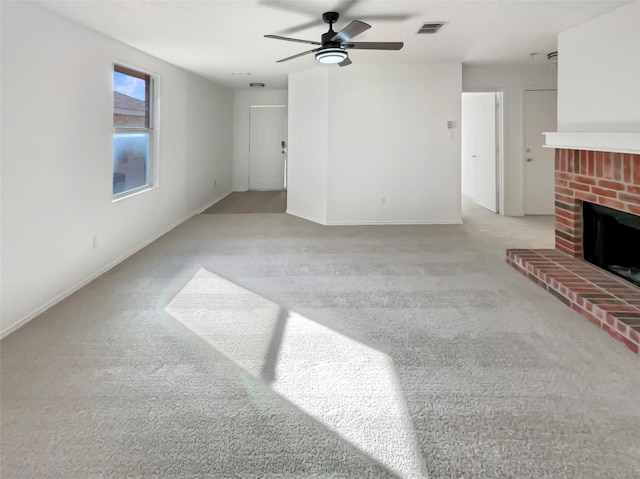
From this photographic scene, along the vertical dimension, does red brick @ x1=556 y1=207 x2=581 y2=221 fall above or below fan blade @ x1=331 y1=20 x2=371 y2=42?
below

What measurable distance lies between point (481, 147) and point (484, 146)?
15 centimetres

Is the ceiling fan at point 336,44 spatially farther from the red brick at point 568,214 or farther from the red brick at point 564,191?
the red brick at point 568,214

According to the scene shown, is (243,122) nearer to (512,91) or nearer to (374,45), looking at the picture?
(512,91)

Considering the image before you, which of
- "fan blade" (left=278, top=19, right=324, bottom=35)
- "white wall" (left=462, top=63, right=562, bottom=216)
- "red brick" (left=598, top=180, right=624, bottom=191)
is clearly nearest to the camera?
"red brick" (left=598, top=180, right=624, bottom=191)

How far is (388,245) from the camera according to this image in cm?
493

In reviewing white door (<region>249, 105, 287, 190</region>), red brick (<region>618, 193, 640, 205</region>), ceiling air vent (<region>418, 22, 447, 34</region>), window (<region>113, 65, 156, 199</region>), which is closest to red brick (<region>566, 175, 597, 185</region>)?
red brick (<region>618, 193, 640, 205</region>)

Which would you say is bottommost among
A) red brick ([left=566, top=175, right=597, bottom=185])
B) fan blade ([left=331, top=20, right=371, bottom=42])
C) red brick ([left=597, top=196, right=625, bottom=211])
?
red brick ([left=597, top=196, right=625, bottom=211])

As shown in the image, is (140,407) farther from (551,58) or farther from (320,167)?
(551,58)

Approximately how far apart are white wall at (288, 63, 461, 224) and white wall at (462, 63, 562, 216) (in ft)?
2.35

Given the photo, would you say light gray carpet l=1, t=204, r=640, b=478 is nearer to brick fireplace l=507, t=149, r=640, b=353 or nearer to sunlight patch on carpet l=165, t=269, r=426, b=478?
sunlight patch on carpet l=165, t=269, r=426, b=478

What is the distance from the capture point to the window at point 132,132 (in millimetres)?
4418

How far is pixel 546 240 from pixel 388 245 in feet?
6.39

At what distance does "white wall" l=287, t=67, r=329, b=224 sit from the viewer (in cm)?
615

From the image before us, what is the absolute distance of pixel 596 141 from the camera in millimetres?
3293
